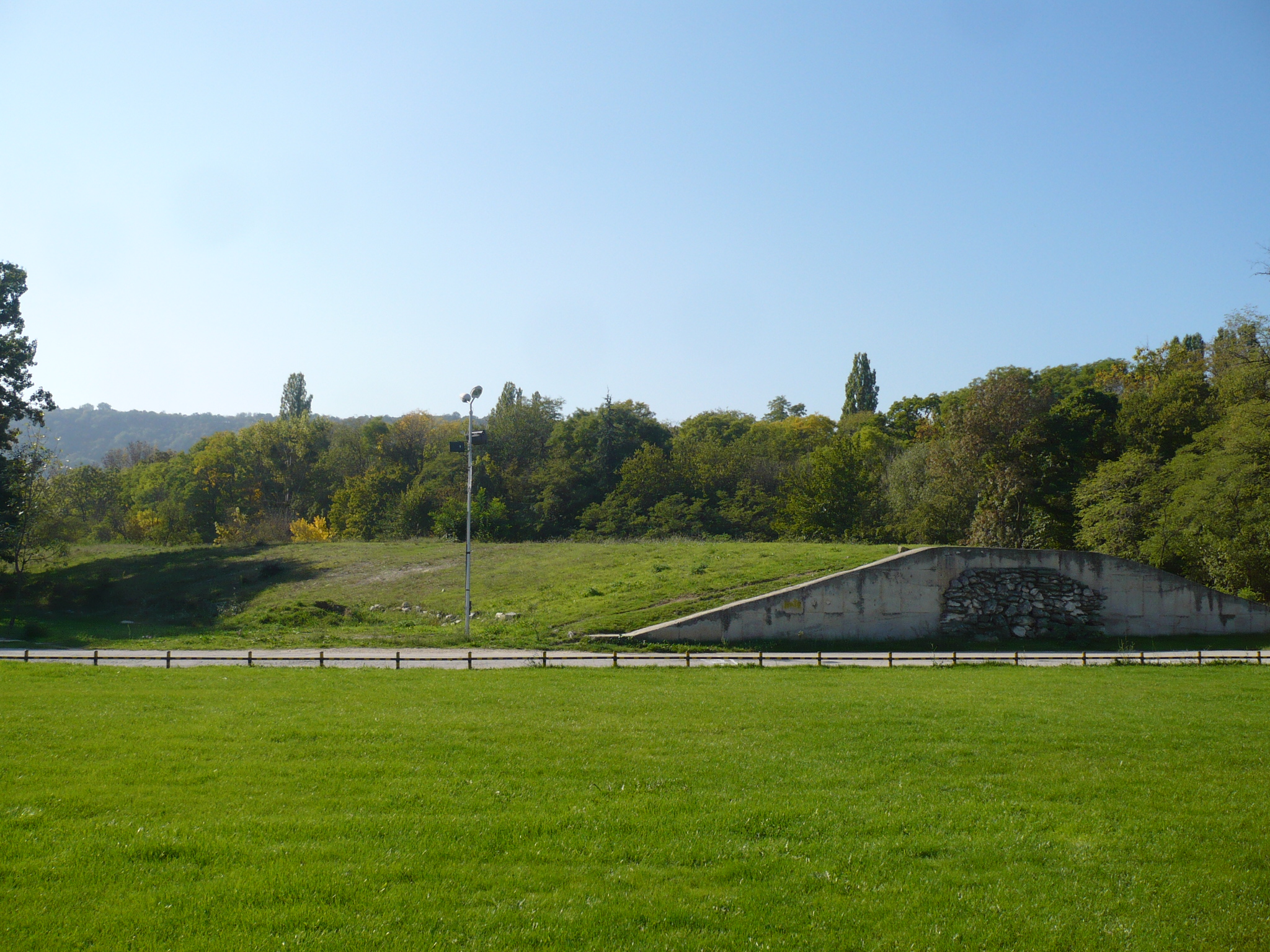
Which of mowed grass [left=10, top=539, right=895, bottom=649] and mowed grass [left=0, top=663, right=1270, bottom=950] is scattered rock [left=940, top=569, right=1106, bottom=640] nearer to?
mowed grass [left=10, top=539, right=895, bottom=649]

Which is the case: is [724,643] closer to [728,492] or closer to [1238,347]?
[1238,347]

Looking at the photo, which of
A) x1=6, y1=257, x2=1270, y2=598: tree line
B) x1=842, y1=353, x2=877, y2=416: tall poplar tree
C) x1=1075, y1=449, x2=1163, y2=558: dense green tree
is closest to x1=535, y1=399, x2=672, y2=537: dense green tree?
x1=6, y1=257, x2=1270, y2=598: tree line

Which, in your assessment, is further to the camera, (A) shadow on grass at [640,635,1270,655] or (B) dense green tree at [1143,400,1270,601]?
(B) dense green tree at [1143,400,1270,601]

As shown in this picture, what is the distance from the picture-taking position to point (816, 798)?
863 cm

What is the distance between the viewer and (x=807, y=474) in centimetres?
6019

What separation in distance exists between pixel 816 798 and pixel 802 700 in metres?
5.89

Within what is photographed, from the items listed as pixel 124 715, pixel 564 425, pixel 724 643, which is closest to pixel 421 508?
pixel 564 425

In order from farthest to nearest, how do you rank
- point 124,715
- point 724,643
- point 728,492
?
point 728,492, point 724,643, point 124,715

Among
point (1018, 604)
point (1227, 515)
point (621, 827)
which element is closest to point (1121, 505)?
point (1227, 515)

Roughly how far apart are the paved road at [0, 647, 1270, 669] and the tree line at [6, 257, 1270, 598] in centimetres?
1234

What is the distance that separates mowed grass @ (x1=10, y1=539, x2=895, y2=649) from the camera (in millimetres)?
26594

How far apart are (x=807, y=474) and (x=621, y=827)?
5410 cm

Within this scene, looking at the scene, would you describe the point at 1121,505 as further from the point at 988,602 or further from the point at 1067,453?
the point at 988,602

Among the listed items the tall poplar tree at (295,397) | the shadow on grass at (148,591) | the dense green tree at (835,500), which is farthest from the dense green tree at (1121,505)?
the tall poplar tree at (295,397)
